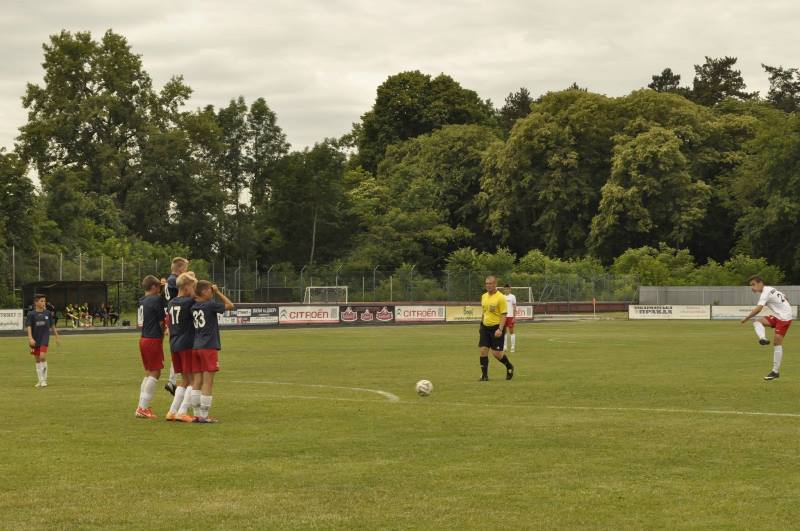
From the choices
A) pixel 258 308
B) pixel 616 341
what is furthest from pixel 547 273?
pixel 616 341

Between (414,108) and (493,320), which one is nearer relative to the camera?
(493,320)

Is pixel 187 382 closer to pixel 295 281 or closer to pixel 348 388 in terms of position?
pixel 348 388

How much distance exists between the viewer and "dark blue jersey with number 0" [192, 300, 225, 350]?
15.1 metres

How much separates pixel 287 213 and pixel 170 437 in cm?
8287

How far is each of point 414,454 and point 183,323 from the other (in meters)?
4.70

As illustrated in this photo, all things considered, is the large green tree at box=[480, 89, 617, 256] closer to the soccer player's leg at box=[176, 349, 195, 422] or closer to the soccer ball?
the soccer ball

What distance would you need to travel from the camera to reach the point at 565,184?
90.8m

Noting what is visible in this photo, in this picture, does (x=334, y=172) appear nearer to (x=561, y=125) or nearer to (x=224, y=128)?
(x=224, y=128)

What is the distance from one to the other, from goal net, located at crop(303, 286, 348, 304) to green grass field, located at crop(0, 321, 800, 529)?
151 feet

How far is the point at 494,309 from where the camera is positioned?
22453 millimetres

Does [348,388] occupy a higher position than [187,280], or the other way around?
[187,280]

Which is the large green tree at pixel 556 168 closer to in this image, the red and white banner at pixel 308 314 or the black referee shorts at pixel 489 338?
the red and white banner at pixel 308 314

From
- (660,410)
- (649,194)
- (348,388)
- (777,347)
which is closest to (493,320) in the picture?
(348,388)

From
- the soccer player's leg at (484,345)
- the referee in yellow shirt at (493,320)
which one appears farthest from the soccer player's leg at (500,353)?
the soccer player's leg at (484,345)
